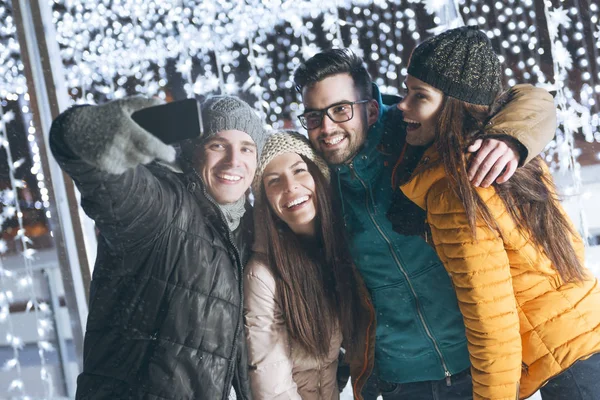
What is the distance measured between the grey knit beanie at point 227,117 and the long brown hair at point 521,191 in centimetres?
52

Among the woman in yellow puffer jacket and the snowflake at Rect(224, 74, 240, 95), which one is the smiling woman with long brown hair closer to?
the woman in yellow puffer jacket

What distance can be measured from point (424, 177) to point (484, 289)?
0.29 metres

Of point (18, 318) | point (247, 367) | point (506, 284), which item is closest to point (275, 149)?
point (247, 367)

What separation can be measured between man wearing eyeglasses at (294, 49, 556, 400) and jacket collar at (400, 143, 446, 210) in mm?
104

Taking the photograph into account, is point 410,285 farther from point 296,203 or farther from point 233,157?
point 233,157

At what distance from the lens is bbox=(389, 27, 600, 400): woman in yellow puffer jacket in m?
1.11

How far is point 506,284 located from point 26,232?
2179mm

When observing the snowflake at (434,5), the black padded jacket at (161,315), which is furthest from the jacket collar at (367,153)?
the snowflake at (434,5)

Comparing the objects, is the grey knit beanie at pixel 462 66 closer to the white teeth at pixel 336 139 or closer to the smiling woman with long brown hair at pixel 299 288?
the white teeth at pixel 336 139

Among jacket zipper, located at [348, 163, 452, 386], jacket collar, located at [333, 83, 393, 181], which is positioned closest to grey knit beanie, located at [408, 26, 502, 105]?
jacket collar, located at [333, 83, 393, 181]

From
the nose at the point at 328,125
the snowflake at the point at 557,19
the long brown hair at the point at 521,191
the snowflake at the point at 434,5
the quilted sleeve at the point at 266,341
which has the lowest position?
the quilted sleeve at the point at 266,341

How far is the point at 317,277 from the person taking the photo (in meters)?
1.46

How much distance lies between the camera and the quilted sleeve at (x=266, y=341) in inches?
52.5

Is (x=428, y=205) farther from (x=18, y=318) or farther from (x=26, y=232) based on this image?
(x=18, y=318)
